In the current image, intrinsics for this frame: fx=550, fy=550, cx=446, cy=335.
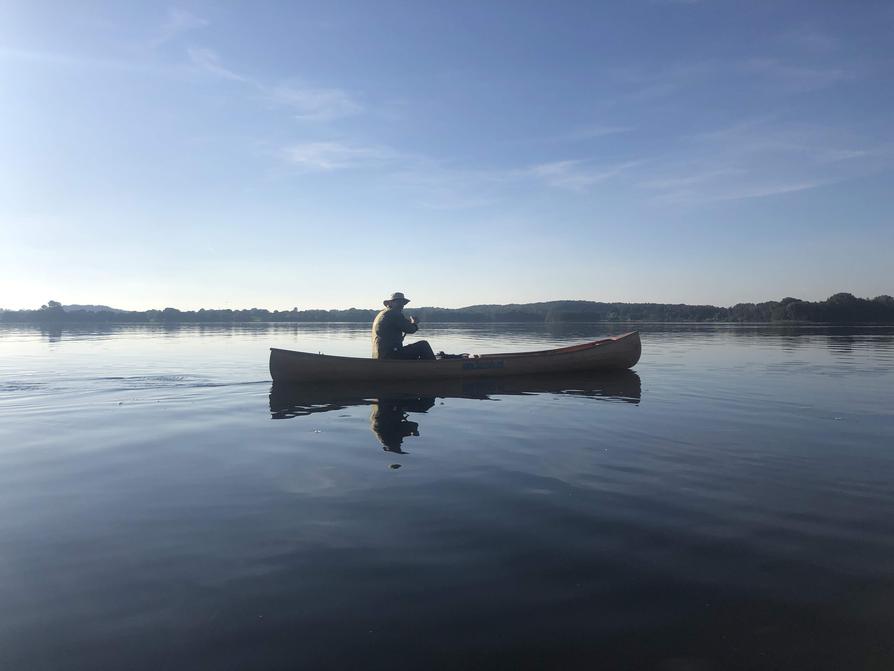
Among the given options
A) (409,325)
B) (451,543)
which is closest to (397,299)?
(409,325)

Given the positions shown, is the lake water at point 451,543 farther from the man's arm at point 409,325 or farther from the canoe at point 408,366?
the man's arm at point 409,325

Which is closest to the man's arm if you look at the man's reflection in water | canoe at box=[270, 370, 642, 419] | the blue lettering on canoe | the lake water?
canoe at box=[270, 370, 642, 419]

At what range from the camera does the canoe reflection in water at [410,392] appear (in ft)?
41.3

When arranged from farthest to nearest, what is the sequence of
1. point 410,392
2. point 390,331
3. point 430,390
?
point 390,331
point 430,390
point 410,392

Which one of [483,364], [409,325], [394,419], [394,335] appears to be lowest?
[394,419]

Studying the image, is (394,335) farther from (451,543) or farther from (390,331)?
(451,543)

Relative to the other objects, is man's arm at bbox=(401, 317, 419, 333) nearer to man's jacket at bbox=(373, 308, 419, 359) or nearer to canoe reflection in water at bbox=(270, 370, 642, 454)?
man's jacket at bbox=(373, 308, 419, 359)

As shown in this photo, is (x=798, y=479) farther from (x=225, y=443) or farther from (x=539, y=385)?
(x=539, y=385)

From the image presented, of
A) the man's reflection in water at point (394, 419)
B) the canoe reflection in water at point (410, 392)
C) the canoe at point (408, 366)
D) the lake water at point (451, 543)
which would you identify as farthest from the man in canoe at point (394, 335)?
the lake water at point (451, 543)

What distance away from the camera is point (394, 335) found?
17453 millimetres

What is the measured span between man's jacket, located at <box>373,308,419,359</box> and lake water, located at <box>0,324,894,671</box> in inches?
232

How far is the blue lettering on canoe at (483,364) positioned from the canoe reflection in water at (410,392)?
21.7 inches

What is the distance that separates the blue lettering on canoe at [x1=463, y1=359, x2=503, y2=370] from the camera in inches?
690

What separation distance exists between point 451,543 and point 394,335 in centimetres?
1254
